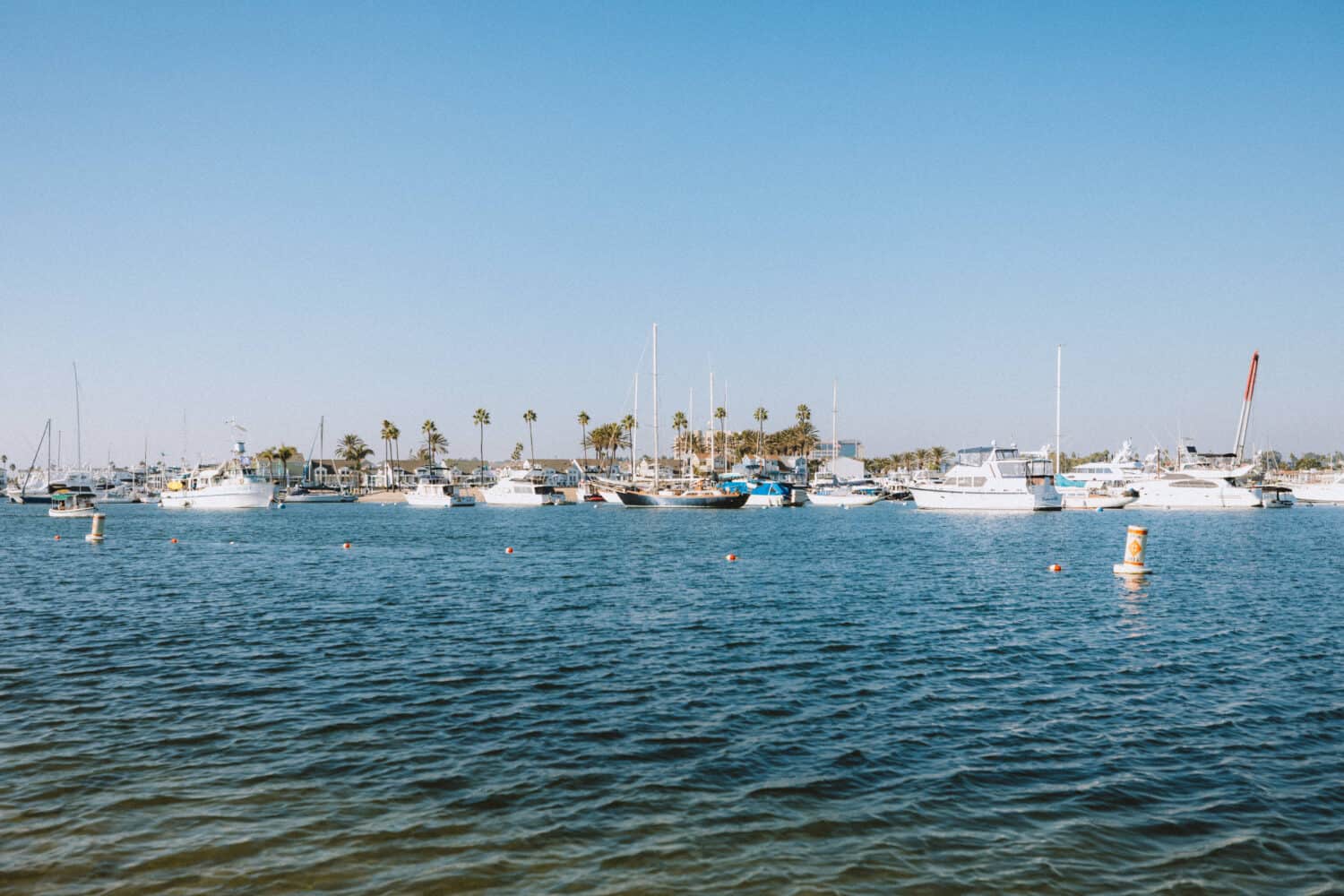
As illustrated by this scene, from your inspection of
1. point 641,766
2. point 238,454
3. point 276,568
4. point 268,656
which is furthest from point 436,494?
point 641,766

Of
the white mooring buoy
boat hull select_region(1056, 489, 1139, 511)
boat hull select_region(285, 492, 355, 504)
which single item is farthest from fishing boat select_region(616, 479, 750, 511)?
the white mooring buoy

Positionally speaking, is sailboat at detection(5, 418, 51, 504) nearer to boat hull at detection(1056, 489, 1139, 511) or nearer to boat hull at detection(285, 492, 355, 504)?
boat hull at detection(285, 492, 355, 504)

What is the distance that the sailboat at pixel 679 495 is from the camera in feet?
350

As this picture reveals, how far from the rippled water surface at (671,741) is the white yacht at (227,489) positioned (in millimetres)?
90203

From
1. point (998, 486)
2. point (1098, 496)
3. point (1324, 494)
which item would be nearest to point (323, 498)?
point (998, 486)

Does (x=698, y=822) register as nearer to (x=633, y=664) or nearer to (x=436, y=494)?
(x=633, y=664)

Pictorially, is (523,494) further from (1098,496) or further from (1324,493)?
(1324,493)

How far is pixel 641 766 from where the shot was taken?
11.2m

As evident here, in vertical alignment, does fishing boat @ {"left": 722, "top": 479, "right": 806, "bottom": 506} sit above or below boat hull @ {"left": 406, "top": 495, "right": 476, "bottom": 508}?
above

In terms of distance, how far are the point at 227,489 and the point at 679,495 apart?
60.1 m

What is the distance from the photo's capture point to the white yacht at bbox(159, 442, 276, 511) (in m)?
112

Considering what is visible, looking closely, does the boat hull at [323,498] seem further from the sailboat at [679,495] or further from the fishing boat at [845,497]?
the fishing boat at [845,497]

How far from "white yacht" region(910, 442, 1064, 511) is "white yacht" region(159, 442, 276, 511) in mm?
87714

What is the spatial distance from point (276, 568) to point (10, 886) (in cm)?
3390
